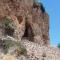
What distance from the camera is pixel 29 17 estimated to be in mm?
28312

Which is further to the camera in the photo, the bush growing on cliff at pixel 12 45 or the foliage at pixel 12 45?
the foliage at pixel 12 45

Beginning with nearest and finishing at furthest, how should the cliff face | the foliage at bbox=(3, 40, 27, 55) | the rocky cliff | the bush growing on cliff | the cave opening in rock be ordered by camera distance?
the bush growing on cliff, the foliage at bbox=(3, 40, 27, 55), the rocky cliff, the cliff face, the cave opening in rock

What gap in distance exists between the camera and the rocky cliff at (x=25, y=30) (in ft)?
65.7

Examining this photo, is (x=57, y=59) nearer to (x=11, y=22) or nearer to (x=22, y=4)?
(x=11, y=22)

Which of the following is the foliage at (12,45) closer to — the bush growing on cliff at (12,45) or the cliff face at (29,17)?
the bush growing on cliff at (12,45)

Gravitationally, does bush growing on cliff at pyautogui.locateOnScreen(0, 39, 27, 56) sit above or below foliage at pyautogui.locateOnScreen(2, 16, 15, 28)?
below

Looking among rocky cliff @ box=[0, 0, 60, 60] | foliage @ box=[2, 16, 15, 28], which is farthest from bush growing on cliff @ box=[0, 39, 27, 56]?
foliage @ box=[2, 16, 15, 28]

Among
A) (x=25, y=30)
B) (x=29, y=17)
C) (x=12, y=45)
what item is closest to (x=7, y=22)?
(x=12, y=45)

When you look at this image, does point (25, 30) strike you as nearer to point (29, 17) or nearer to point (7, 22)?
point (29, 17)

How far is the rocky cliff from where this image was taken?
20039mm

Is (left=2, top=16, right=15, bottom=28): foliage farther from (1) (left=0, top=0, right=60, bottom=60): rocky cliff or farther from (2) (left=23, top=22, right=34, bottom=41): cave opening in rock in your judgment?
(2) (left=23, top=22, right=34, bottom=41): cave opening in rock

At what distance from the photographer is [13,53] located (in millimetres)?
19062

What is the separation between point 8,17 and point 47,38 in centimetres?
972

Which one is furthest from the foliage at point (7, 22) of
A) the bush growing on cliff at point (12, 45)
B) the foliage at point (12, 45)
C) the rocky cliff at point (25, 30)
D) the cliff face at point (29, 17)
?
the foliage at point (12, 45)
